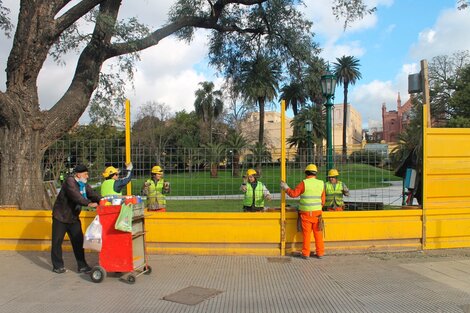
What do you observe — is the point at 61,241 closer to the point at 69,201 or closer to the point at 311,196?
the point at 69,201

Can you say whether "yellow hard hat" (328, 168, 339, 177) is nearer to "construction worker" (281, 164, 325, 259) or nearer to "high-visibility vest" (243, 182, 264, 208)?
"construction worker" (281, 164, 325, 259)

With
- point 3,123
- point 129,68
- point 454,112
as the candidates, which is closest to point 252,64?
point 129,68

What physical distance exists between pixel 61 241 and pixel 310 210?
4.00 metres

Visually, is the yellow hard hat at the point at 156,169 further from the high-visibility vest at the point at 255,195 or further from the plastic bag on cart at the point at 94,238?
the plastic bag on cart at the point at 94,238

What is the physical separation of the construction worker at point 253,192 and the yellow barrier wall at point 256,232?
670 mm

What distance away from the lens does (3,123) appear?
8.82m

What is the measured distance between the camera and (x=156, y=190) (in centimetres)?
795

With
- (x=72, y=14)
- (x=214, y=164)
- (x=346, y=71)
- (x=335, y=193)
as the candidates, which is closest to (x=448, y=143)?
(x=335, y=193)

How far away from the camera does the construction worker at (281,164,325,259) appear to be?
7.18 metres

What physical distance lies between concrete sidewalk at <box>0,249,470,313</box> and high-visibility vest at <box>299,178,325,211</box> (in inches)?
35.3

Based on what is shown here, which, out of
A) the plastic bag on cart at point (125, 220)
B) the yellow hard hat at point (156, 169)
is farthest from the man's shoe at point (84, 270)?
the yellow hard hat at point (156, 169)

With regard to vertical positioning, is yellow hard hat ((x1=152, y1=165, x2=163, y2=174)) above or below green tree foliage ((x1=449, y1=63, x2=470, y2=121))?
below

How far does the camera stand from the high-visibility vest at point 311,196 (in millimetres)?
7195

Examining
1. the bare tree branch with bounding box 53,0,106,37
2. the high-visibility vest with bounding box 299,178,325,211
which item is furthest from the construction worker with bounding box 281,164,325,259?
the bare tree branch with bounding box 53,0,106,37
